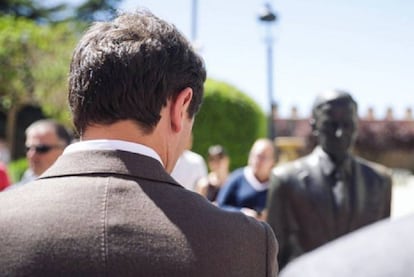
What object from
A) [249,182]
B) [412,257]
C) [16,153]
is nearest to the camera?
[412,257]

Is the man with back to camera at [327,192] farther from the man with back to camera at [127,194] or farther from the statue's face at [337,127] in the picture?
the man with back to camera at [127,194]

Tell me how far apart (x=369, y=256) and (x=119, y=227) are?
80cm

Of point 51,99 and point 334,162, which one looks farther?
point 51,99

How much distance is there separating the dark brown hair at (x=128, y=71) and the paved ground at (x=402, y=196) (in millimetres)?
13961

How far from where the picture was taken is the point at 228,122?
17.0 metres

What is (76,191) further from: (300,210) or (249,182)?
(249,182)

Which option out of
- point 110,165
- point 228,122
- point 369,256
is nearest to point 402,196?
point 228,122

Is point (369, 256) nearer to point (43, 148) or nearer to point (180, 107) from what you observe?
point (180, 107)

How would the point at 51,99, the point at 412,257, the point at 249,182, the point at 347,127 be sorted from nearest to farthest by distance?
1. the point at 412,257
2. the point at 347,127
3. the point at 249,182
4. the point at 51,99

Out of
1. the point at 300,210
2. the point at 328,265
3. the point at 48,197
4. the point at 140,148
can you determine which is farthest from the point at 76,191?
the point at 300,210

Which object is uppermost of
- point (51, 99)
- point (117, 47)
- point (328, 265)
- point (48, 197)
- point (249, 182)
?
point (117, 47)

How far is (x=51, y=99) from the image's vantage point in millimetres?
23422

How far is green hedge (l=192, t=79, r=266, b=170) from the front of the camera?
648 inches

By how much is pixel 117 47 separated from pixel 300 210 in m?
2.15
